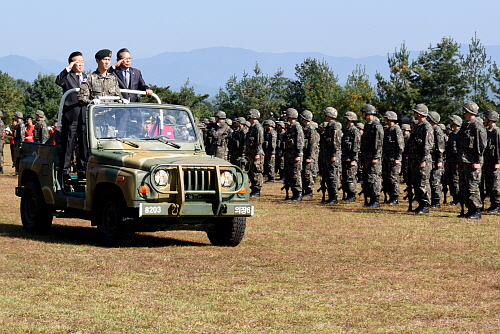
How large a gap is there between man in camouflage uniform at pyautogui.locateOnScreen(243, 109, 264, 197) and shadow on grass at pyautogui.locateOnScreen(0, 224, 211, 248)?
8.65 m

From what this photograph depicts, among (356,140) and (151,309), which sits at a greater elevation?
(356,140)

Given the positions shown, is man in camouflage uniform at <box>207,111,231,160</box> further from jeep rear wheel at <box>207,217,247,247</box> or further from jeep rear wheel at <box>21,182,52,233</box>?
jeep rear wheel at <box>207,217,247,247</box>

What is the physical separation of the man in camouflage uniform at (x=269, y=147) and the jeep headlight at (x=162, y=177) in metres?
14.7

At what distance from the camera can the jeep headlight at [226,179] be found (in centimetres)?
1149

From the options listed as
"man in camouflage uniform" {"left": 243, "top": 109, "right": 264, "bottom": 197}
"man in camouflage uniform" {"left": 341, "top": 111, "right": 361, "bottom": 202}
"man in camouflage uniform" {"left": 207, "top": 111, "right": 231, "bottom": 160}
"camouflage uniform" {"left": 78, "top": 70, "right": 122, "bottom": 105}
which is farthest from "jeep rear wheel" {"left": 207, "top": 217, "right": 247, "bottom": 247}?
"man in camouflage uniform" {"left": 207, "top": 111, "right": 231, "bottom": 160}

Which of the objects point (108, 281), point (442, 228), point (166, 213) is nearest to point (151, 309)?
point (108, 281)

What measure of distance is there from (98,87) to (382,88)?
36357mm

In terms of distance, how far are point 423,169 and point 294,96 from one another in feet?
150

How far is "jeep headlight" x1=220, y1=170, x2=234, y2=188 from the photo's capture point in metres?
11.5

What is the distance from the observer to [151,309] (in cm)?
770

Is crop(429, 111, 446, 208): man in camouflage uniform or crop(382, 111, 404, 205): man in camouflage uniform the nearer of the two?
crop(429, 111, 446, 208): man in camouflage uniform

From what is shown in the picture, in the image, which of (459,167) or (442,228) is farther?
(459,167)

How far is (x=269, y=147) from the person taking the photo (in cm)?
2662

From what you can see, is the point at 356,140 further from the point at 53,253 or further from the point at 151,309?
the point at 151,309
